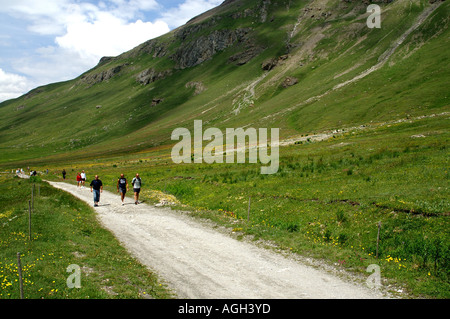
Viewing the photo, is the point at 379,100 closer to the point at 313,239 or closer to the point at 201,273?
the point at 313,239

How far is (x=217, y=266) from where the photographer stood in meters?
13.1

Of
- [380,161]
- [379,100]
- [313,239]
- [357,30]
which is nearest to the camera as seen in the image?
[313,239]

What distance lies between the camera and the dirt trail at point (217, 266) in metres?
10.8

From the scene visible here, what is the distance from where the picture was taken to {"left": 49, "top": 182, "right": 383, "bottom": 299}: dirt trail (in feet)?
35.4

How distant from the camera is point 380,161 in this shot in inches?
1164

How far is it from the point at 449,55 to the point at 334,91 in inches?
1572

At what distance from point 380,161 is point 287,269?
2136 cm

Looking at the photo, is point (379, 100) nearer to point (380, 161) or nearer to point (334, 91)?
point (334, 91)

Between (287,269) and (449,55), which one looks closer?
(287,269)
